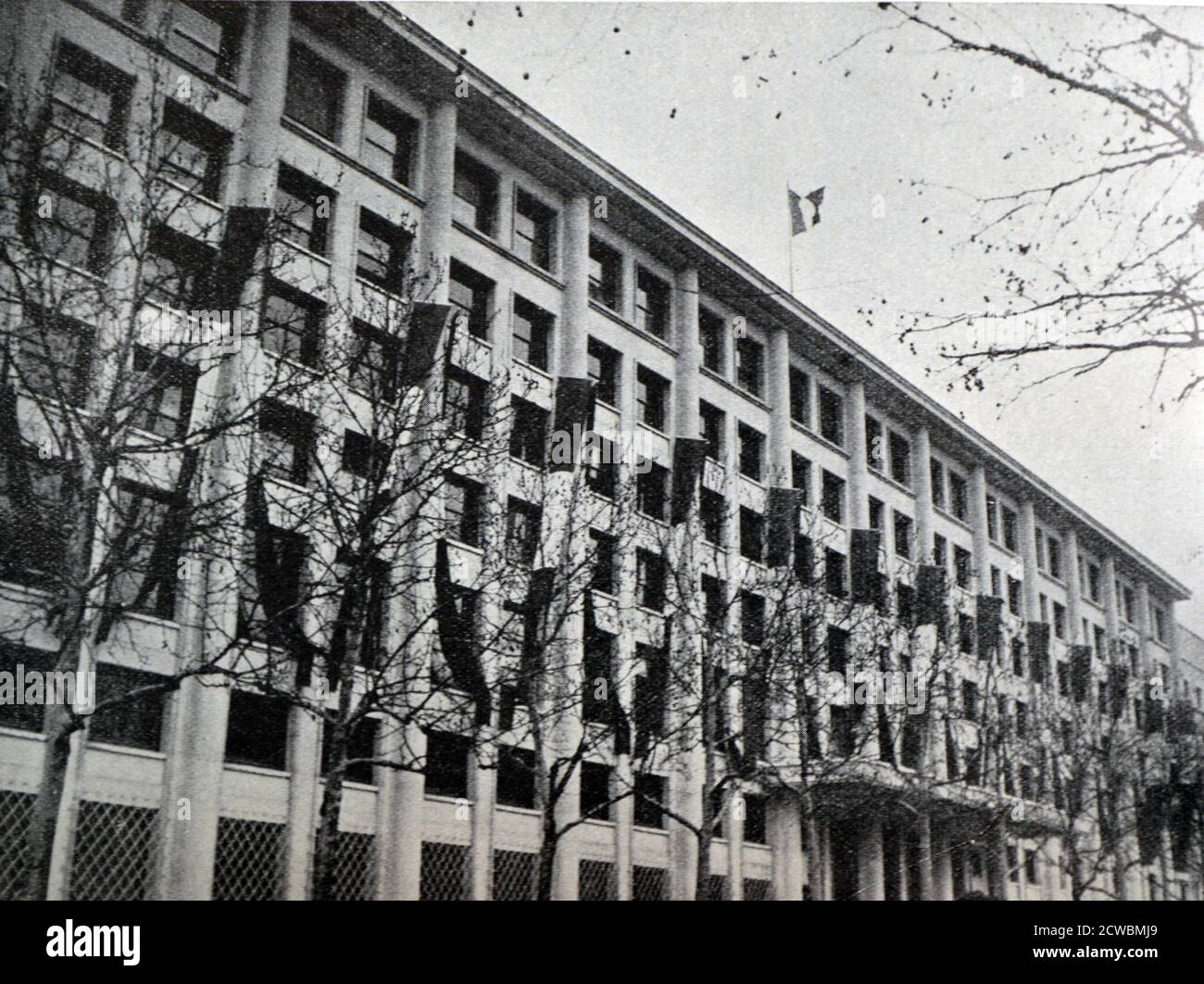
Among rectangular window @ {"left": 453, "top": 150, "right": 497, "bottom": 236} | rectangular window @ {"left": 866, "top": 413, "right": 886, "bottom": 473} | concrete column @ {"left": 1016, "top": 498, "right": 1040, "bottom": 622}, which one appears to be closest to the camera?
concrete column @ {"left": 1016, "top": 498, "right": 1040, "bottom": 622}

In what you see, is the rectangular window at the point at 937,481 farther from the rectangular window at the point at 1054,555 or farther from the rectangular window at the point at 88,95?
the rectangular window at the point at 88,95

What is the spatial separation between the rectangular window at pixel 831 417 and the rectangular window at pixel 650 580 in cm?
281

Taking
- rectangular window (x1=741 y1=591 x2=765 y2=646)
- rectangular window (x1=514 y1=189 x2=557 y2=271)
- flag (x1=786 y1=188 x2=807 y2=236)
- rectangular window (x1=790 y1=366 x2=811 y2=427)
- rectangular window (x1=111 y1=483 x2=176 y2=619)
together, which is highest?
rectangular window (x1=514 y1=189 x2=557 y2=271)

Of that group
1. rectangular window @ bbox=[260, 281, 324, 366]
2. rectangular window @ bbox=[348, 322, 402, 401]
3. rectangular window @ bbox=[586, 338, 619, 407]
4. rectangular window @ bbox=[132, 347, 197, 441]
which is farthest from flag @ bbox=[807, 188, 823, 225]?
rectangular window @ bbox=[586, 338, 619, 407]

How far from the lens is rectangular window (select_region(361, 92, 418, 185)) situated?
1569cm

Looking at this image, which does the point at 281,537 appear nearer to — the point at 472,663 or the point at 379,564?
the point at 379,564

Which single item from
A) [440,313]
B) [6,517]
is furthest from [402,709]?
[6,517]

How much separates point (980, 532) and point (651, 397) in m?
5.17

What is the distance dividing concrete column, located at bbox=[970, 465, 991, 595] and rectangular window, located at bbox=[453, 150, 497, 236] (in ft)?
24.3

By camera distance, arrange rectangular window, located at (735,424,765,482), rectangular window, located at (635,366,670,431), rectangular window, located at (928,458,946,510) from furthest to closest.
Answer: rectangular window, located at (635,366,670,431)
rectangular window, located at (735,424,765,482)
rectangular window, located at (928,458,946,510)

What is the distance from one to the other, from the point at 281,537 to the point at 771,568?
26.2ft

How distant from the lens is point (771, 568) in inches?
691

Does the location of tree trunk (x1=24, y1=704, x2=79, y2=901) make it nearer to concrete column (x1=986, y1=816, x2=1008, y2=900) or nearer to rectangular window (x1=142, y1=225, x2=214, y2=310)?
rectangular window (x1=142, y1=225, x2=214, y2=310)

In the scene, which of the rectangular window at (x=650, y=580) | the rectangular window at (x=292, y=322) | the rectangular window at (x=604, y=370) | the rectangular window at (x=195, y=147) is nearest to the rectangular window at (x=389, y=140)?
the rectangular window at (x=195, y=147)
